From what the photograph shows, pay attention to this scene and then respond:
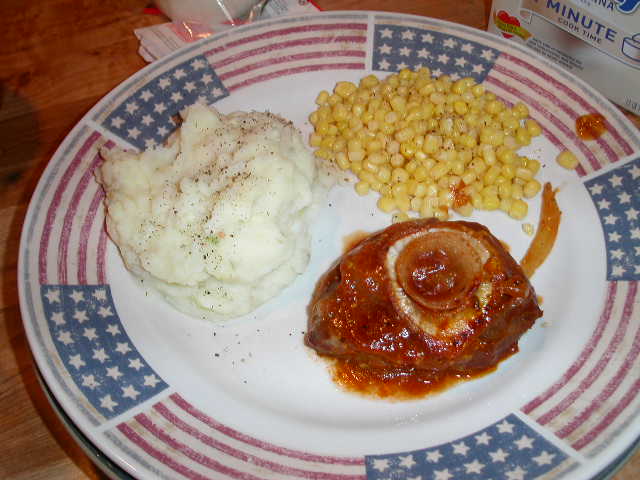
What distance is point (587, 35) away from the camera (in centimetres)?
519

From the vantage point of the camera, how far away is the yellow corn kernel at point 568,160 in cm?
482

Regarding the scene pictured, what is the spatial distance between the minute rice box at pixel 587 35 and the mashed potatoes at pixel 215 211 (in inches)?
94.5

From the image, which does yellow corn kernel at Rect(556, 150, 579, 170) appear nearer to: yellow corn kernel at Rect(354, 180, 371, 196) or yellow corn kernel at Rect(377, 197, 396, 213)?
yellow corn kernel at Rect(377, 197, 396, 213)

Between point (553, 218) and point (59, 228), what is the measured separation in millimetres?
3513

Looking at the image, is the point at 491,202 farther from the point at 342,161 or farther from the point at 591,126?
the point at 342,161

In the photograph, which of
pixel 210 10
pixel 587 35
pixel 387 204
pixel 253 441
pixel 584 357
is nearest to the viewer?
pixel 253 441

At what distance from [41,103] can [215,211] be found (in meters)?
2.57

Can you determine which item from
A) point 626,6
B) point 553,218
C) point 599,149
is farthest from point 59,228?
point 626,6

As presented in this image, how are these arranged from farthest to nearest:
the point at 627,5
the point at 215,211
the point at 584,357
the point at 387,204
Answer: the point at 387,204 < the point at 627,5 < the point at 215,211 < the point at 584,357

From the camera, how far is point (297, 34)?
17.8 feet

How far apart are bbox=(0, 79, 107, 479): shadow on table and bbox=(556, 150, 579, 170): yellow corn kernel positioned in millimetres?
3872

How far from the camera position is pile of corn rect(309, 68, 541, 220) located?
4.84 m

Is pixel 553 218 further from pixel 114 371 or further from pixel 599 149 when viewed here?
pixel 114 371

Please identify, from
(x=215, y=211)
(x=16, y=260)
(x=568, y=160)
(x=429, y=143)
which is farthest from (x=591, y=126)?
(x=16, y=260)
